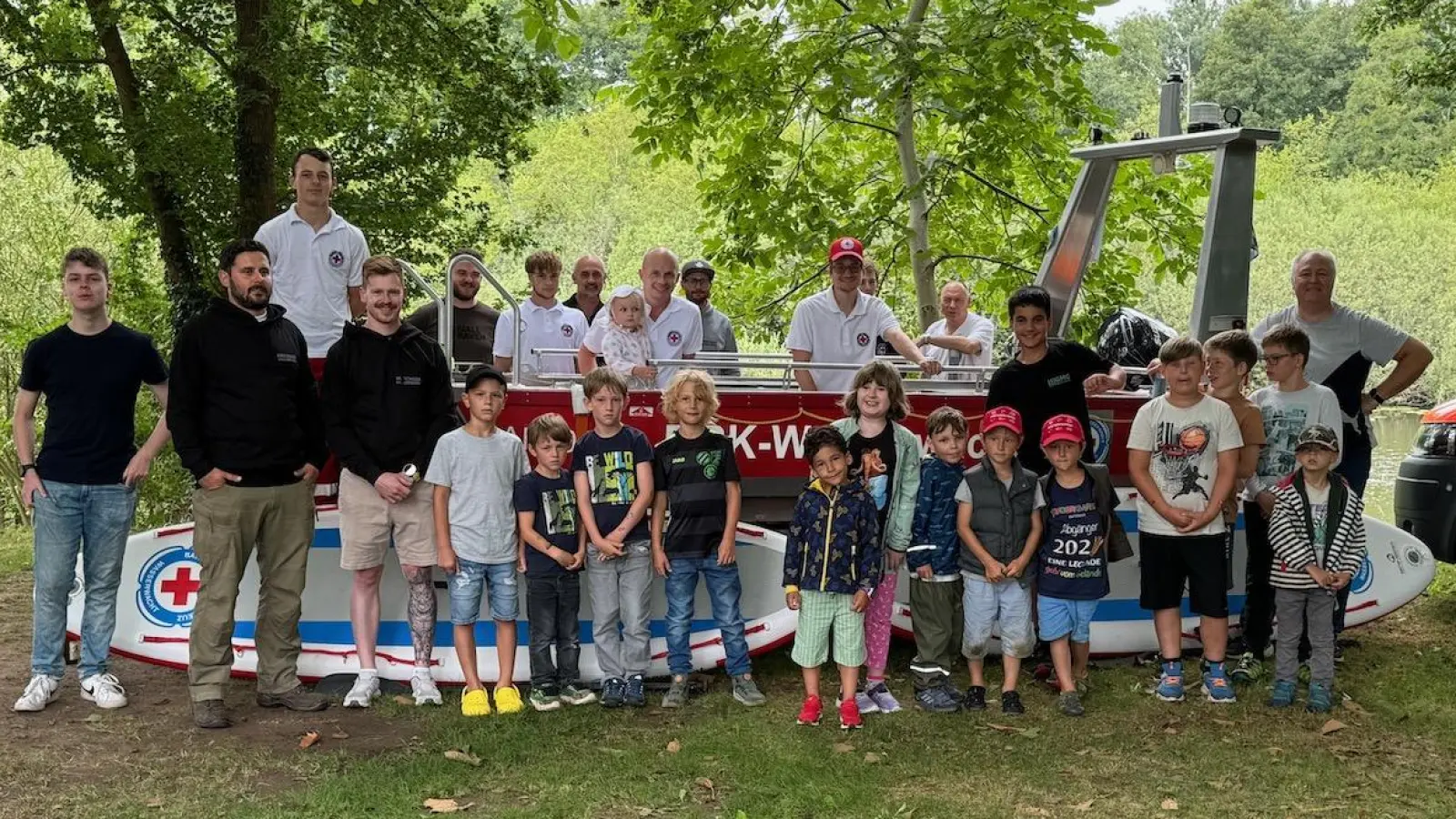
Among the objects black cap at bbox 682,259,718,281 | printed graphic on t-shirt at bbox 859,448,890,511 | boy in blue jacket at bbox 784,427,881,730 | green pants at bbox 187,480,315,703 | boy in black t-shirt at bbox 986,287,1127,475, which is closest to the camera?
boy in blue jacket at bbox 784,427,881,730

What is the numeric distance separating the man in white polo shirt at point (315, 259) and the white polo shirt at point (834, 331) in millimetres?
2417

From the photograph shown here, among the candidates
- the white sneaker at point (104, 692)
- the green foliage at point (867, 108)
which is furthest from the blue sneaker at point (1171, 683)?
the green foliage at point (867, 108)

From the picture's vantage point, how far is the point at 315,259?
7086 millimetres

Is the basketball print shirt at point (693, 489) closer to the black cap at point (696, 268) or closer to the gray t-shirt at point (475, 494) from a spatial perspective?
the gray t-shirt at point (475, 494)

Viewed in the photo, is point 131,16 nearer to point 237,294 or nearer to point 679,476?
point 237,294

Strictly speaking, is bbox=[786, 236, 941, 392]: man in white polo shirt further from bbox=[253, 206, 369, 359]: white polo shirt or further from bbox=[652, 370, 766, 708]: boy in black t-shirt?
bbox=[253, 206, 369, 359]: white polo shirt

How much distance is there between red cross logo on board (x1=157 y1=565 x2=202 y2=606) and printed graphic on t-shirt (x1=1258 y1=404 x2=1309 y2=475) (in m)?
5.46

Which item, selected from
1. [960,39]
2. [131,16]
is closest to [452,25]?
[131,16]

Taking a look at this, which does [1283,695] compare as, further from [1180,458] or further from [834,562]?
[834,562]

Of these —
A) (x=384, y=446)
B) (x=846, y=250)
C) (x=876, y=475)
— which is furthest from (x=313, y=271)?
(x=876, y=475)

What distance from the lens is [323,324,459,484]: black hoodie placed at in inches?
252

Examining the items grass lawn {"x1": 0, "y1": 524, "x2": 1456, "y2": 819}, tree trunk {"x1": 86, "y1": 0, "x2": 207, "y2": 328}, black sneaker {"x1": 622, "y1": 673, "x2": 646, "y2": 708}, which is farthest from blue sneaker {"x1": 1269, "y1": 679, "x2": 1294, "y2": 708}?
tree trunk {"x1": 86, "y1": 0, "x2": 207, "y2": 328}

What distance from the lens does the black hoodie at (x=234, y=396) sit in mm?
6133

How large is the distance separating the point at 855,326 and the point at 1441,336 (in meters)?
34.6
